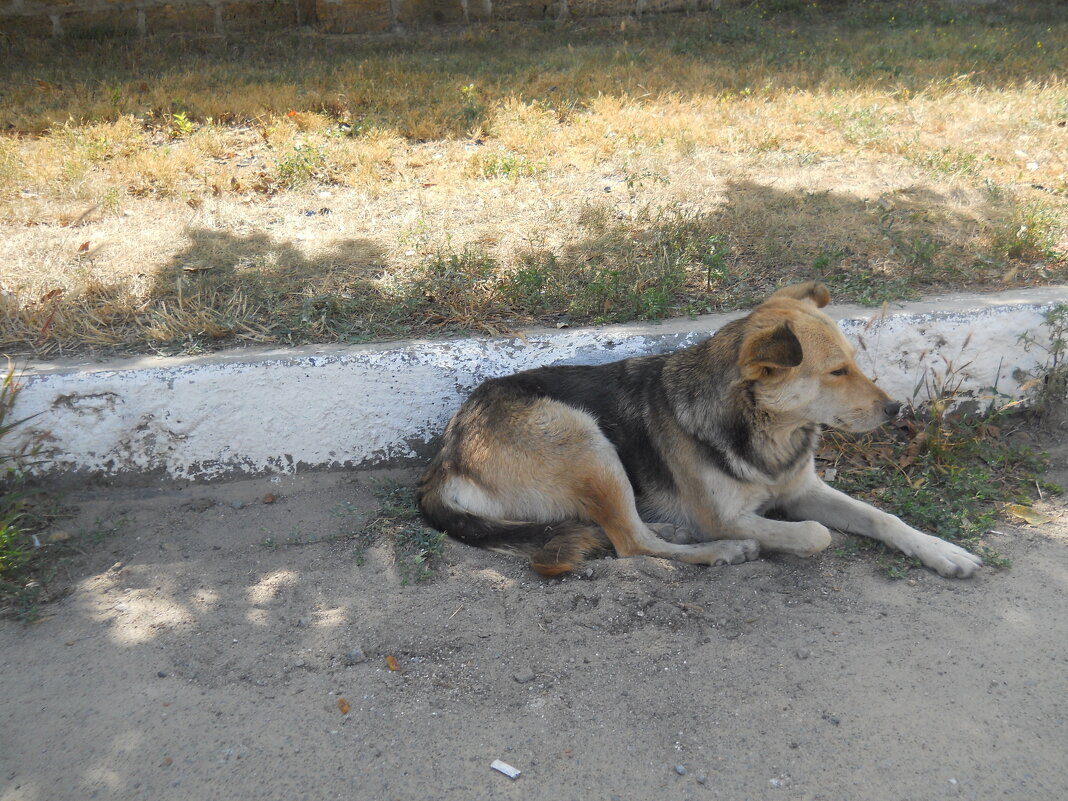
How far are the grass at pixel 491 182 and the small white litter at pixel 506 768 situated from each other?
2699 mm

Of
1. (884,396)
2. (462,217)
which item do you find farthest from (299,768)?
(462,217)

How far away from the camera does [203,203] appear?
20.2 ft

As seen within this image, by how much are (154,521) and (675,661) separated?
9.17ft

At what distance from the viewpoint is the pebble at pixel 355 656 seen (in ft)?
11.2

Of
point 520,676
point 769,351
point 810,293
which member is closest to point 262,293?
point 520,676

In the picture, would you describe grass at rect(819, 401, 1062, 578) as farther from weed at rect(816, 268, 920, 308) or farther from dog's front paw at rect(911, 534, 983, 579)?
weed at rect(816, 268, 920, 308)

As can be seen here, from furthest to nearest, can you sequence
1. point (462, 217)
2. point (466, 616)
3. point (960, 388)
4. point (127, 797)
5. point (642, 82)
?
point (642, 82) → point (462, 217) → point (960, 388) → point (466, 616) → point (127, 797)

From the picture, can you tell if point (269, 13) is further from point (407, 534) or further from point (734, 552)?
point (734, 552)

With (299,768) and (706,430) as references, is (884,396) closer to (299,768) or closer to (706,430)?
(706,430)

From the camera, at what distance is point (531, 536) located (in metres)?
4.00

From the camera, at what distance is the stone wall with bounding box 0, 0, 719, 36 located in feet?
30.0

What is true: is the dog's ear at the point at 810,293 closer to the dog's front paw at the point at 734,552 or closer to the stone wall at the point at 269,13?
the dog's front paw at the point at 734,552

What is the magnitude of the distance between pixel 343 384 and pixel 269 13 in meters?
7.17

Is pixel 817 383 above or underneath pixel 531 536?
above
